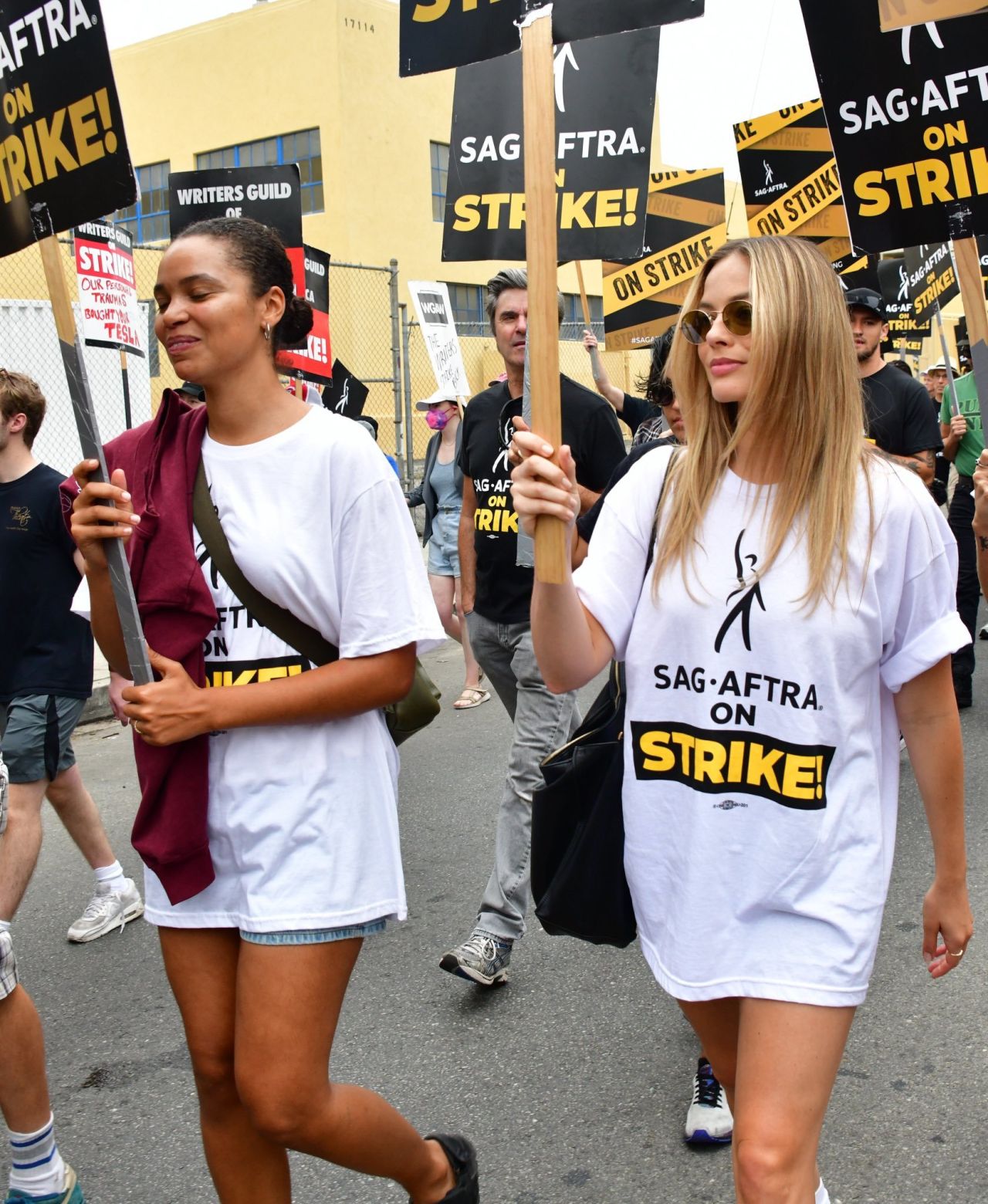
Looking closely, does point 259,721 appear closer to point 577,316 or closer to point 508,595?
point 508,595

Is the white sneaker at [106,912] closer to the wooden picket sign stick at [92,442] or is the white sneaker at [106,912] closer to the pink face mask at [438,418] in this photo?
the wooden picket sign stick at [92,442]

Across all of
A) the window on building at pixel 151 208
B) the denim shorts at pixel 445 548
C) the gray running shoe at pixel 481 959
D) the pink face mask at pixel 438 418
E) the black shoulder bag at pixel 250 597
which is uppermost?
the window on building at pixel 151 208

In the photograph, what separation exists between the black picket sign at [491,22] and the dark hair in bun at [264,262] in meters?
0.42

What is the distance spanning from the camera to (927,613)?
7.09ft

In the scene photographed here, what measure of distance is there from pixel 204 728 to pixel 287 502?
43 centimetres

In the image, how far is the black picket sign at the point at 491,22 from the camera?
2.21m

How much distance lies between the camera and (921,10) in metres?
3.12

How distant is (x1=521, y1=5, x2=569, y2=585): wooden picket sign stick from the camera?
1.93 meters

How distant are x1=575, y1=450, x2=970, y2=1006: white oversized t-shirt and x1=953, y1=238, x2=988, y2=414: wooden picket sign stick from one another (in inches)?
28.2

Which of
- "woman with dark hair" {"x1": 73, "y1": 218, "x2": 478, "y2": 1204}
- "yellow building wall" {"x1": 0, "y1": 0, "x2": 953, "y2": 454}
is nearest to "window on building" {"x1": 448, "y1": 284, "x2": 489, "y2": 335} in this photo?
"yellow building wall" {"x1": 0, "y1": 0, "x2": 953, "y2": 454}

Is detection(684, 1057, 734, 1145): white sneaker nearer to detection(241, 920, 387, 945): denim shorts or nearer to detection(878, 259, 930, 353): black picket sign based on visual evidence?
detection(241, 920, 387, 945): denim shorts

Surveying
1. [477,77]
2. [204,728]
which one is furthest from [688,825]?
[477,77]

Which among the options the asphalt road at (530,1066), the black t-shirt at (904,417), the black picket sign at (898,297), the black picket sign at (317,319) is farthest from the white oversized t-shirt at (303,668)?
the black picket sign at (898,297)

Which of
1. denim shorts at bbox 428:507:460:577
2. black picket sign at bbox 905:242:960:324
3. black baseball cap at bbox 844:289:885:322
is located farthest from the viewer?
black picket sign at bbox 905:242:960:324
